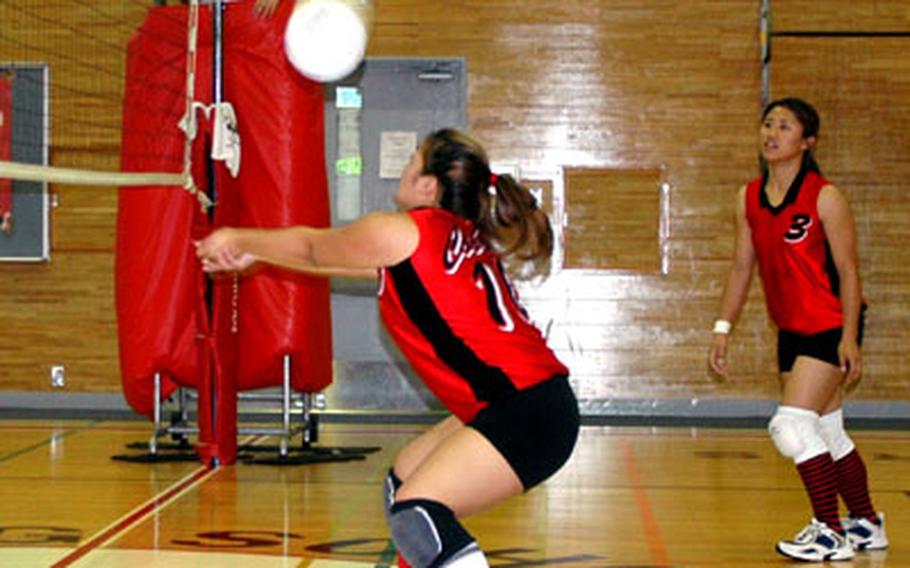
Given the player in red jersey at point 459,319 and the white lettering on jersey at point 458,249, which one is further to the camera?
the white lettering on jersey at point 458,249

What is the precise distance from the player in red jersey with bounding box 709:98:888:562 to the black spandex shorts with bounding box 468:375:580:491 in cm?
205

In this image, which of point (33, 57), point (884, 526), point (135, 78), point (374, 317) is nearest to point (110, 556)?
point (884, 526)

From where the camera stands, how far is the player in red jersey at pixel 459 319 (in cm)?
367

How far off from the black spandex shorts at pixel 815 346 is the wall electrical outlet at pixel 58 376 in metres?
7.13

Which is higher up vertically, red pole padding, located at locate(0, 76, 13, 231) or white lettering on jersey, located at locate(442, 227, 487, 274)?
red pole padding, located at locate(0, 76, 13, 231)

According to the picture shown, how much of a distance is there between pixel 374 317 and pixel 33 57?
3.33 meters

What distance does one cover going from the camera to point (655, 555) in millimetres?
5676

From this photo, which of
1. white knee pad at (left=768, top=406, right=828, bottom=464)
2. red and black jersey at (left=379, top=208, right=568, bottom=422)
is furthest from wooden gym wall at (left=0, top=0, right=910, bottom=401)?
red and black jersey at (left=379, top=208, right=568, bottom=422)

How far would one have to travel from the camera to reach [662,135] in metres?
11.3

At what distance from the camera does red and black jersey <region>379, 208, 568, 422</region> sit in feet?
12.4

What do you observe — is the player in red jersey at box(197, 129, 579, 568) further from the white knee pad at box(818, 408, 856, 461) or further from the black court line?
the black court line

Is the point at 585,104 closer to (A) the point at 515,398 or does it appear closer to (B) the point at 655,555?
(B) the point at 655,555

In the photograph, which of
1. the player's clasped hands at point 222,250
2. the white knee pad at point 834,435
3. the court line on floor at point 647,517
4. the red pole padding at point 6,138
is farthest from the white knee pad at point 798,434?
the red pole padding at point 6,138

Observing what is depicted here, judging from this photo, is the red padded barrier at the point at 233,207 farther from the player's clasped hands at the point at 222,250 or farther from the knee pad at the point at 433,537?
the knee pad at the point at 433,537
